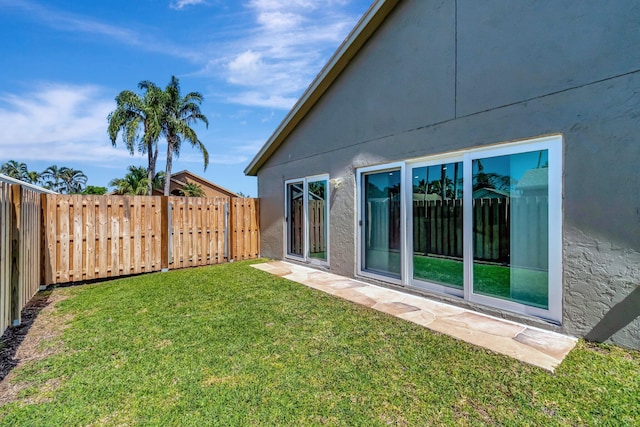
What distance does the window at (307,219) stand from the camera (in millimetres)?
8039

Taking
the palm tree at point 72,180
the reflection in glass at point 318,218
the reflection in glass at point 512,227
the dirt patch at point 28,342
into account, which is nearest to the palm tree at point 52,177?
the palm tree at point 72,180

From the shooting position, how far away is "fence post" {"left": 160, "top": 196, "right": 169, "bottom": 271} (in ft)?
27.6

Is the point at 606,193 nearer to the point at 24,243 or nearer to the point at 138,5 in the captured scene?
the point at 24,243

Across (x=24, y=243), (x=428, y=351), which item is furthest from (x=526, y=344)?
(x=24, y=243)

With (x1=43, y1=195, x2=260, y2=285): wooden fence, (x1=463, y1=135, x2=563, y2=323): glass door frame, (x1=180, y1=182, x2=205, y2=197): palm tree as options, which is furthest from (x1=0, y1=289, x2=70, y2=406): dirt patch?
(x1=180, y1=182, x2=205, y2=197): palm tree

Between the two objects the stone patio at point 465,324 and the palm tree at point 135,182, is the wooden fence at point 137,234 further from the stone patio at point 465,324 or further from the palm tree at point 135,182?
the palm tree at point 135,182

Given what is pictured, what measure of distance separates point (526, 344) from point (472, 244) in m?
1.64

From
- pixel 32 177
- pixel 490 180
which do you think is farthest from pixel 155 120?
pixel 32 177

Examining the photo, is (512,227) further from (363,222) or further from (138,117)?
(138,117)

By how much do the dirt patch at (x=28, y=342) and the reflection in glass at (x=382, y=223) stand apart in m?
5.47

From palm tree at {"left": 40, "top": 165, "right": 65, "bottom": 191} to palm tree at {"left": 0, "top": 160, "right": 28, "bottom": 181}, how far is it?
2.11 m

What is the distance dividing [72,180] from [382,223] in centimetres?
5783

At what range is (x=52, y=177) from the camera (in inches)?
1761

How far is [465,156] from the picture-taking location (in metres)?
4.92
